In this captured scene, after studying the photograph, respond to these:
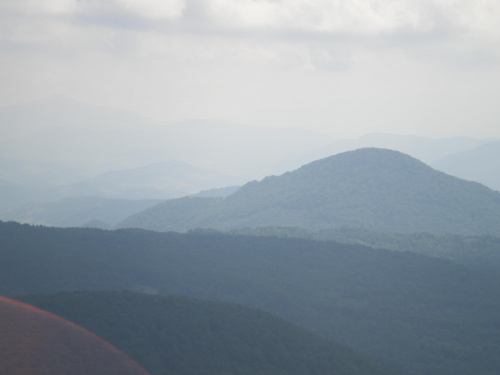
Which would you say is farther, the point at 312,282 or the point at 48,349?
the point at 312,282

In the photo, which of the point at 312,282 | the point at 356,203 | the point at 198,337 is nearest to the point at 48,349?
the point at 198,337

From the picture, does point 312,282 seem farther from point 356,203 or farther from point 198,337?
point 356,203

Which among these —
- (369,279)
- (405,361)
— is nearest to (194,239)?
(369,279)

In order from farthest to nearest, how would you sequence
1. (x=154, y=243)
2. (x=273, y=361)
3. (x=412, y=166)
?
(x=412, y=166) < (x=154, y=243) < (x=273, y=361)

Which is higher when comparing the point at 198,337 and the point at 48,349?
the point at 48,349

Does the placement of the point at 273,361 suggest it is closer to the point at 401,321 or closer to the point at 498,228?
the point at 401,321

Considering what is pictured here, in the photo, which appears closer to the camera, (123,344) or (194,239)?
(123,344)

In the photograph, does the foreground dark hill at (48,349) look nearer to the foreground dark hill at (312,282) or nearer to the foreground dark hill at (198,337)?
the foreground dark hill at (198,337)
